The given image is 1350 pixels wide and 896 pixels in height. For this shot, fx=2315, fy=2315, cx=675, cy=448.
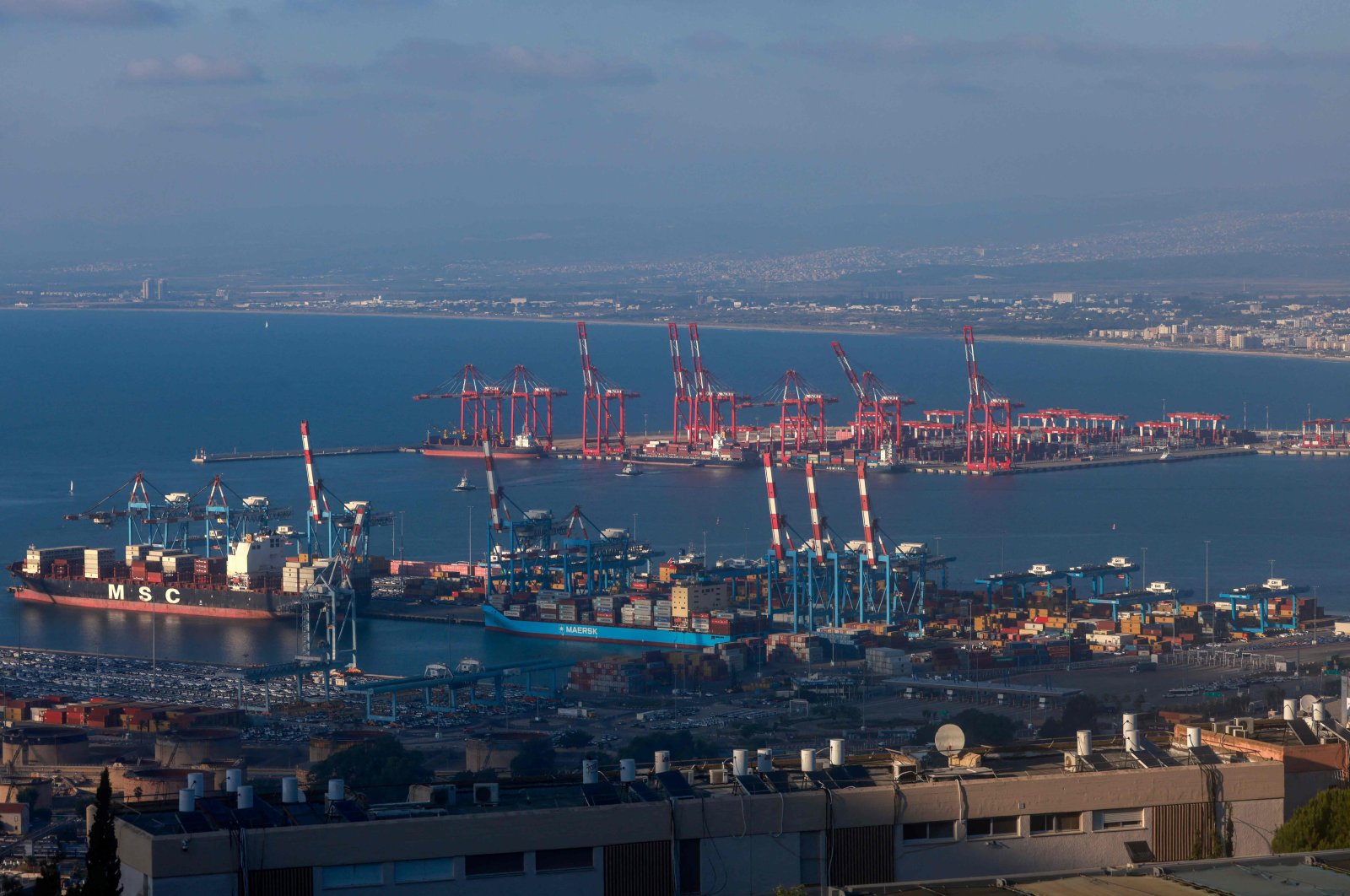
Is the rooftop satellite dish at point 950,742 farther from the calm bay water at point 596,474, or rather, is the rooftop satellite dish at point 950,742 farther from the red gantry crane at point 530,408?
the red gantry crane at point 530,408

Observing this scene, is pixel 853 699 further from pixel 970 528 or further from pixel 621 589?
pixel 970 528

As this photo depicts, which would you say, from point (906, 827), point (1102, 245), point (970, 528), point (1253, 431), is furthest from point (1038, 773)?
point (1102, 245)

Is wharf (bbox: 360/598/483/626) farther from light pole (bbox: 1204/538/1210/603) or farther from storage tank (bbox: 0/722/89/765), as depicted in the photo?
storage tank (bbox: 0/722/89/765)

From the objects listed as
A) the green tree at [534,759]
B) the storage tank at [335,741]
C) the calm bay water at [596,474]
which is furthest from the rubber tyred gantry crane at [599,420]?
the green tree at [534,759]

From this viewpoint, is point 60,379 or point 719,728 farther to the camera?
point 60,379

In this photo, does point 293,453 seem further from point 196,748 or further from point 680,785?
point 680,785

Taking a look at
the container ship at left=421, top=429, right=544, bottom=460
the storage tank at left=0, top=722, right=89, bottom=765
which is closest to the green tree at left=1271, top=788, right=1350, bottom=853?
the storage tank at left=0, top=722, right=89, bottom=765
